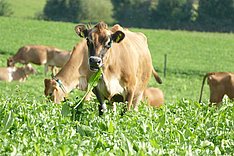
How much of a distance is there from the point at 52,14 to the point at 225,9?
17.0m

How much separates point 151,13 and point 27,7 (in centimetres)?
1662

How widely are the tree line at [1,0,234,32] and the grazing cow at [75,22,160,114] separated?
52.0 m

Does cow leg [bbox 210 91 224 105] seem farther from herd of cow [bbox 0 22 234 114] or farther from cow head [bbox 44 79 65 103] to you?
cow head [bbox 44 79 65 103]

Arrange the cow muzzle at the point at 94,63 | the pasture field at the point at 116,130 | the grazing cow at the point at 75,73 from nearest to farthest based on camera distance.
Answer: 1. the pasture field at the point at 116,130
2. the cow muzzle at the point at 94,63
3. the grazing cow at the point at 75,73

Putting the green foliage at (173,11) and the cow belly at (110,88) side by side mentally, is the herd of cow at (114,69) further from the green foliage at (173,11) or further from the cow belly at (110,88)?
the green foliage at (173,11)

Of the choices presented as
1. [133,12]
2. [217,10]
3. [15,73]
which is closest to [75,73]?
[15,73]

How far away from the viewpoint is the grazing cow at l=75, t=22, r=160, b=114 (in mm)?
10422

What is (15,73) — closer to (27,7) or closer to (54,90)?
(54,90)

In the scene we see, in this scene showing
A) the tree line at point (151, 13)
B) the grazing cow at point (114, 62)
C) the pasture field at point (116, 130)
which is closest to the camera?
the pasture field at point (116, 130)

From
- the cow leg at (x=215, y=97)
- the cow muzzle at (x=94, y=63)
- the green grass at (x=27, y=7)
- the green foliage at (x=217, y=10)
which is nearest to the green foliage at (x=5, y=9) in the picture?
the green grass at (x=27, y=7)

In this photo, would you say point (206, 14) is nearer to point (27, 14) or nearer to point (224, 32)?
point (224, 32)

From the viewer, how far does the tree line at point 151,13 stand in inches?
2574

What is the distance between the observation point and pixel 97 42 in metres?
10.4

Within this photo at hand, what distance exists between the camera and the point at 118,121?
319 inches
